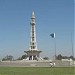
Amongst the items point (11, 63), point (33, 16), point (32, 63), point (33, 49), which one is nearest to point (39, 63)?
point (32, 63)

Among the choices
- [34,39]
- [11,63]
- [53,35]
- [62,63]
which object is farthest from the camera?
[34,39]

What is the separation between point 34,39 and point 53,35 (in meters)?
59.2

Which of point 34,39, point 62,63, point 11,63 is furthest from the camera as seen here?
point 34,39

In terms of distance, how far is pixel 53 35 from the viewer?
5662 centimetres

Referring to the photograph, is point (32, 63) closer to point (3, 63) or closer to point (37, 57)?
point (3, 63)

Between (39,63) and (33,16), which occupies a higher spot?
(33,16)

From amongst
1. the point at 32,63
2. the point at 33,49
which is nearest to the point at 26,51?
the point at 33,49

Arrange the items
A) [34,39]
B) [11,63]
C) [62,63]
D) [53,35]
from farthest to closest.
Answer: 1. [34,39]
2. [11,63]
3. [62,63]
4. [53,35]

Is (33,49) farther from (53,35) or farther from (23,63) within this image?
(53,35)

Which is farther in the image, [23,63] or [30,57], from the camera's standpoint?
[30,57]

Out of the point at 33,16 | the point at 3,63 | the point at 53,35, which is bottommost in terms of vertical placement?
the point at 3,63

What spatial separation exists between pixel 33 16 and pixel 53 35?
2474 inches

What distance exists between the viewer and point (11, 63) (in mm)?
96875

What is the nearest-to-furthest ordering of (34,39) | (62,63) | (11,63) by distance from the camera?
(62,63)
(11,63)
(34,39)
